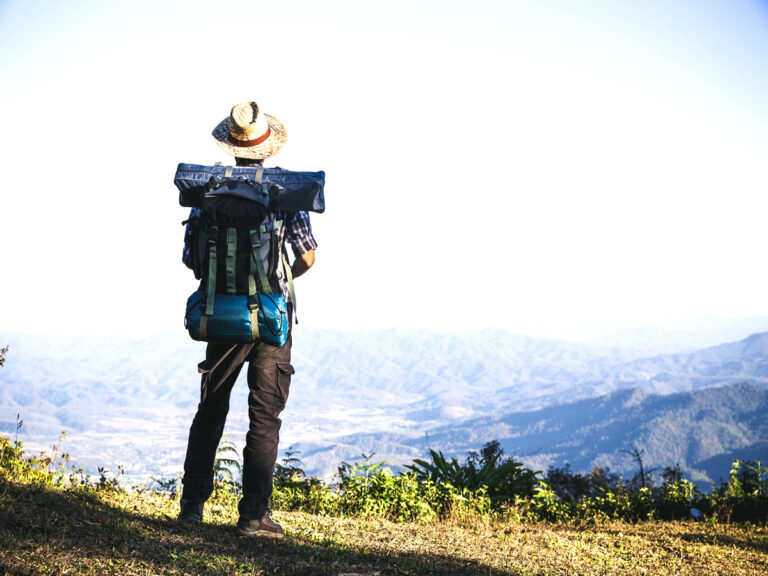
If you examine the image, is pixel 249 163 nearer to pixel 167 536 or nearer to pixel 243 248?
pixel 243 248

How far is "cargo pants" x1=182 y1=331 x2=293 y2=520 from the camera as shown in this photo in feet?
13.4

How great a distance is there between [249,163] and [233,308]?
1091mm

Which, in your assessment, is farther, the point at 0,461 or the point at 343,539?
the point at 0,461

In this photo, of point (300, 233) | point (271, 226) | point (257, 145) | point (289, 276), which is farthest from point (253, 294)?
point (257, 145)

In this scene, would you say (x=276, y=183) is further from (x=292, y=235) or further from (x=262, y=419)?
(x=262, y=419)

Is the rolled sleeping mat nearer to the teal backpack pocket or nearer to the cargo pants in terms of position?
→ the teal backpack pocket

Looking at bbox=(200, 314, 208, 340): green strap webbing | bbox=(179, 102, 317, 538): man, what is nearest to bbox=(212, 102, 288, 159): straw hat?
bbox=(179, 102, 317, 538): man

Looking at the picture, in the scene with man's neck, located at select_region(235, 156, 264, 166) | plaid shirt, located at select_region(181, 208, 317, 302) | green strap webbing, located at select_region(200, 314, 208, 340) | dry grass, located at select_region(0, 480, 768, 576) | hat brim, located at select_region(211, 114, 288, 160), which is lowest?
dry grass, located at select_region(0, 480, 768, 576)

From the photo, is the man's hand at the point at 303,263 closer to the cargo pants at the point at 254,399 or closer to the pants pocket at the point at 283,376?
the cargo pants at the point at 254,399

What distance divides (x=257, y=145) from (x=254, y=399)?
5.45 feet

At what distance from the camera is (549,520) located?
287 inches

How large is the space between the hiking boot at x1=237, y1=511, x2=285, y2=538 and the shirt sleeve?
5.72ft

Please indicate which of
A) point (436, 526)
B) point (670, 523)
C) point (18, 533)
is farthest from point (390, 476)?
point (18, 533)

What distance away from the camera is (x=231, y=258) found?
384 centimetres
